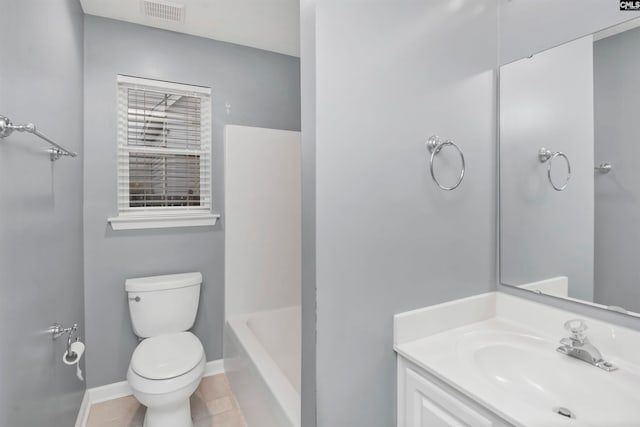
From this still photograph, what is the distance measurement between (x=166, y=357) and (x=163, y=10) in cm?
208

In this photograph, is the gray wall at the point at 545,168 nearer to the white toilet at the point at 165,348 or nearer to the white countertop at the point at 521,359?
the white countertop at the point at 521,359

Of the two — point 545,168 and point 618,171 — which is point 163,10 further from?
point 618,171

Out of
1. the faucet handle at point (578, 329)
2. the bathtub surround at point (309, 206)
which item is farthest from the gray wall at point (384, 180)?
the faucet handle at point (578, 329)

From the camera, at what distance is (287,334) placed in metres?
2.54

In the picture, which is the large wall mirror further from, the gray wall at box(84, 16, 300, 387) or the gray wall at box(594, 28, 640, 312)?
the gray wall at box(84, 16, 300, 387)

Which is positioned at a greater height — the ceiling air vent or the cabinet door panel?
the ceiling air vent

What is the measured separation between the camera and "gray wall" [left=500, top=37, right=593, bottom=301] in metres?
1.26

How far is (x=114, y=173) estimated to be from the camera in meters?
2.23

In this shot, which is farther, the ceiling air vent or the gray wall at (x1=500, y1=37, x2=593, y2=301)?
the ceiling air vent

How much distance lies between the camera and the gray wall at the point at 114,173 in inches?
85.3

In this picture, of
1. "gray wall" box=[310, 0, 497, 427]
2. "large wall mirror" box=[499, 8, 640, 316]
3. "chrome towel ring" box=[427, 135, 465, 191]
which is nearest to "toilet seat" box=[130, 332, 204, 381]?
"gray wall" box=[310, 0, 497, 427]

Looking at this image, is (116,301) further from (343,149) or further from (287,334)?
(343,149)

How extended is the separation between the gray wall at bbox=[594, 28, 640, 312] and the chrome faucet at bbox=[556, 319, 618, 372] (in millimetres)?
150

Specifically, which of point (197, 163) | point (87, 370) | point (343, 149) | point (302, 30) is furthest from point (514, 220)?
point (87, 370)
